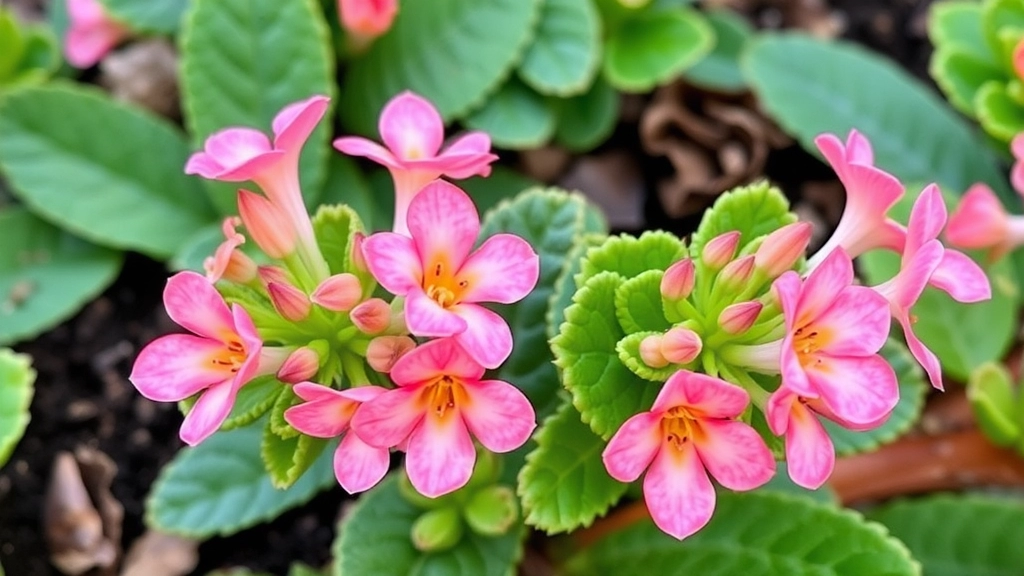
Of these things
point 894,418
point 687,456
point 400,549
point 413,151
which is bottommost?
point 400,549

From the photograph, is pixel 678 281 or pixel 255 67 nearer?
pixel 678 281

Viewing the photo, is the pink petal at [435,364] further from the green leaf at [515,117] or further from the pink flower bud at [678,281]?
the green leaf at [515,117]

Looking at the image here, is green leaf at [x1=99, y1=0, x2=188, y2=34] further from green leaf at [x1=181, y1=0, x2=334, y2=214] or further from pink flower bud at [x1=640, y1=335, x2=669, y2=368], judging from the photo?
pink flower bud at [x1=640, y1=335, x2=669, y2=368]

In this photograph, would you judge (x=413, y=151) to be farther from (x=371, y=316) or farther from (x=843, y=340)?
(x=843, y=340)

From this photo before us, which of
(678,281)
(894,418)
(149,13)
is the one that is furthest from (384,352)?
(149,13)

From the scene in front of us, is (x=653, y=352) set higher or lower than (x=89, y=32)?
higher

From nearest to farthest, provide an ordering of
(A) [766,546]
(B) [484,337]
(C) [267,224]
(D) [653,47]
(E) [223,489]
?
(B) [484,337] < (C) [267,224] < (A) [766,546] < (E) [223,489] < (D) [653,47]

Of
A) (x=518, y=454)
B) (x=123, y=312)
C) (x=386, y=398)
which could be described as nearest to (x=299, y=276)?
(x=386, y=398)

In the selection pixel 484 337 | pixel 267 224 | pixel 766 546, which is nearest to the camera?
pixel 484 337
